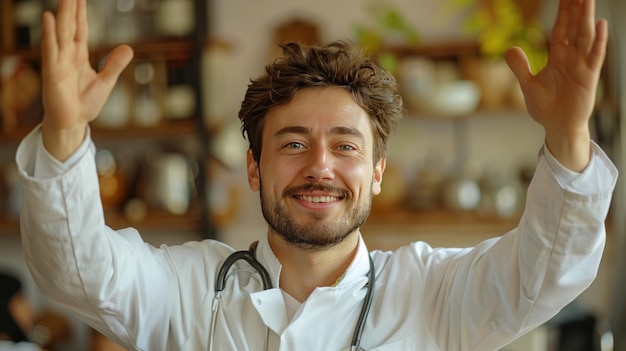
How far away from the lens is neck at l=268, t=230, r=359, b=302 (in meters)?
1.78

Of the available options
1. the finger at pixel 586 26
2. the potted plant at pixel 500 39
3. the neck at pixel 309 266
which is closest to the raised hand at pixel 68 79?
the neck at pixel 309 266

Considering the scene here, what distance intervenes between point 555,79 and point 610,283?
281 centimetres

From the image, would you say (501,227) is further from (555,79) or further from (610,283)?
(555,79)

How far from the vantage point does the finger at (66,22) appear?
1372 millimetres

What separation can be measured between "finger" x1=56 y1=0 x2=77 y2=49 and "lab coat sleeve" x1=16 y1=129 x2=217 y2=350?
170 mm

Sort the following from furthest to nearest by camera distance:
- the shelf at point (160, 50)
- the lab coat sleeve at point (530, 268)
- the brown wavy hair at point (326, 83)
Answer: the shelf at point (160, 50), the brown wavy hair at point (326, 83), the lab coat sleeve at point (530, 268)

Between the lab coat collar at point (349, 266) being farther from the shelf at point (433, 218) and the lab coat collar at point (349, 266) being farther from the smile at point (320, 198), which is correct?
the shelf at point (433, 218)

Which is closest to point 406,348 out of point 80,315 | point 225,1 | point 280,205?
point 280,205

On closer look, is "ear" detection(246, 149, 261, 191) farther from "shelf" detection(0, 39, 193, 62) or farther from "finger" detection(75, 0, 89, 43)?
"shelf" detection(0, 39, 193, 62)

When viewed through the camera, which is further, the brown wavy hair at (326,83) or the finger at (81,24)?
the brown wavy hair at (326,83)

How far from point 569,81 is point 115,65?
2.42ft

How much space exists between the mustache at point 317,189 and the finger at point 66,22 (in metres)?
0.53

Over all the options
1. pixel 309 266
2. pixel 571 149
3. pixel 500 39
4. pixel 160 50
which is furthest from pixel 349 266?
pixel 160 50

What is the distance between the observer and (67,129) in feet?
4.60
